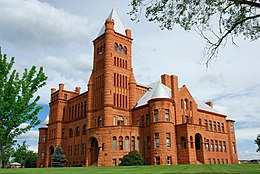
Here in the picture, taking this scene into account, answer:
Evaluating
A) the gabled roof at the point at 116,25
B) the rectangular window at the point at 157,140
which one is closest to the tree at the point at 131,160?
the rectangular window at the point at 157,140

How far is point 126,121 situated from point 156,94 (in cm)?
889

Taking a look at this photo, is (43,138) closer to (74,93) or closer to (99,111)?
(74,93)

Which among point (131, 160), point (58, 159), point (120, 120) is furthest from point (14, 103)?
point (58, 159)

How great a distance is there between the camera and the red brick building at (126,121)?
140 ft

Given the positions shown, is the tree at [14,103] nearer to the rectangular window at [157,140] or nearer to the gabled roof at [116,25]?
the rectangular window at [157,140]

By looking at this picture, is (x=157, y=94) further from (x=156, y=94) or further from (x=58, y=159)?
(x=58, y=159)

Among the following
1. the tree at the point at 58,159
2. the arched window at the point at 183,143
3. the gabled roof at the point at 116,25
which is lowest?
the tree at the point at 58,159

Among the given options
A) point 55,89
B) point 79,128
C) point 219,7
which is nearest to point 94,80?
point 79,128

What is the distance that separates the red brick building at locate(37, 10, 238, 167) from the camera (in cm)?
4275

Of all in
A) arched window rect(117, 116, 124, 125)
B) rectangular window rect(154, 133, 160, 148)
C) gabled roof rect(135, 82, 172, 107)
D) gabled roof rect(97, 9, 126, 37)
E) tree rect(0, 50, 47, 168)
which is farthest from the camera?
gabled roof rect(97, 9, 126, 37)

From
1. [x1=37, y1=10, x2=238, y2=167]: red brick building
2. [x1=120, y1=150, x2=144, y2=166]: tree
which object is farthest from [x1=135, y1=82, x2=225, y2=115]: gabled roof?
[x1=120, y1=150, x2=144, y2=166]: tree

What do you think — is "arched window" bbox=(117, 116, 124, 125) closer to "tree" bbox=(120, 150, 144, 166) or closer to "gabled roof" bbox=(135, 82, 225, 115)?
"gabled roof" bbox=(135, 82, 225, 115)

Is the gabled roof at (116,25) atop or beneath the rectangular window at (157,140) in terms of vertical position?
atop

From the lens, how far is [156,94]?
45.3m
